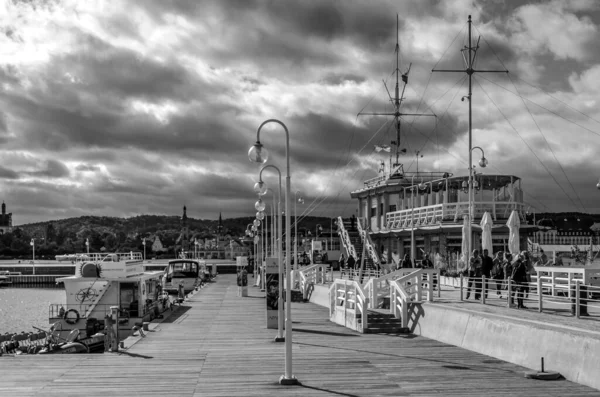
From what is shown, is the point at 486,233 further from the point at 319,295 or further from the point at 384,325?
the point at 384,325

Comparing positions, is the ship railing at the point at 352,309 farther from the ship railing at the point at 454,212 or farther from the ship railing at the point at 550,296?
the ship railing at the point at 454,212

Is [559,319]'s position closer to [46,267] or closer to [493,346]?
[493,346]

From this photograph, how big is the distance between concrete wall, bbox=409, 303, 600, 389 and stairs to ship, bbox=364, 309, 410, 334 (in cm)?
56

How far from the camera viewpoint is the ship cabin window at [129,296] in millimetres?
34906

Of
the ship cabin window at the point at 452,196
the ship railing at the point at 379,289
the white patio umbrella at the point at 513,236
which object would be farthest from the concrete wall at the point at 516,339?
the ship cabin window at the point at 452,196

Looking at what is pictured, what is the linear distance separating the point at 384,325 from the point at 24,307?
5939 centimetres

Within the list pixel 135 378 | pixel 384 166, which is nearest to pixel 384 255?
pixel 384 166

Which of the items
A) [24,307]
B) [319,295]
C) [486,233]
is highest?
[486,233]

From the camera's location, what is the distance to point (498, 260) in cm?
2406

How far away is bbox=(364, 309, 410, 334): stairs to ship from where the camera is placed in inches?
887

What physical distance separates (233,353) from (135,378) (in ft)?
14.5

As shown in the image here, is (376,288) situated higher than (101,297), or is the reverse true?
(376,288)

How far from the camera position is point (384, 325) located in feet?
74.9

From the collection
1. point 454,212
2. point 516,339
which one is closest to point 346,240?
point 454,212
